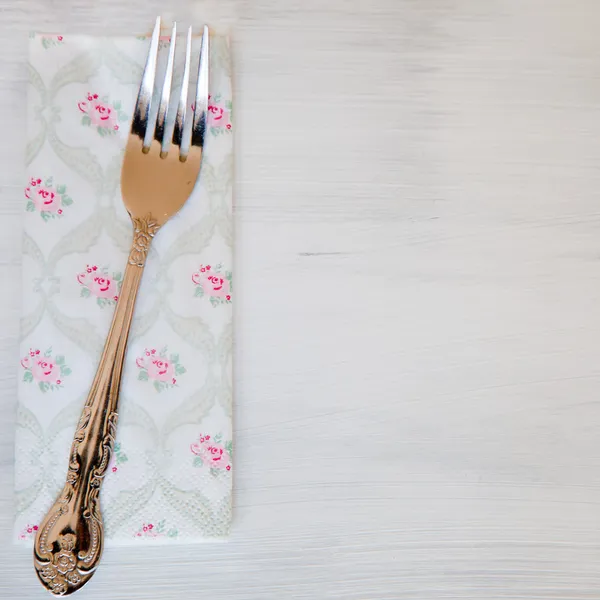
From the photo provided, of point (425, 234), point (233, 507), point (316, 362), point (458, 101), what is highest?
point (458, 101)

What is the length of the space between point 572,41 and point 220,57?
1.06 feet

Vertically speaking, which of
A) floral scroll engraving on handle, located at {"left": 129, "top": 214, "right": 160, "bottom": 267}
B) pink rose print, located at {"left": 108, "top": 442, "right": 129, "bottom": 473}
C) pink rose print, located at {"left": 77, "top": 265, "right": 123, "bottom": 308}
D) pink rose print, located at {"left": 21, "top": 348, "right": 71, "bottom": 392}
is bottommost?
pink rose print, located at {"left": 108, "top": 442, "right": 129, "bottom": 473}

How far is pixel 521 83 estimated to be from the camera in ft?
1.87

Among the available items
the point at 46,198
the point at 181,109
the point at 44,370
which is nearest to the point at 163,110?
the point at 181,109

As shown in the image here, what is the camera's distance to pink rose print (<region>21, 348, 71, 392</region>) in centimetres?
49

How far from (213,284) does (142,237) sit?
0.22 ft

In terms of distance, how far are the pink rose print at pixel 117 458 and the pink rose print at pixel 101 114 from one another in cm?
25

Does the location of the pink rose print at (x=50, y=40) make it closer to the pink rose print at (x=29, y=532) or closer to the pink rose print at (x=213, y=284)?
the pink rose print at (x=213, y=284)

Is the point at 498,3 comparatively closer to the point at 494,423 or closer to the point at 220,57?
the point at 220,57

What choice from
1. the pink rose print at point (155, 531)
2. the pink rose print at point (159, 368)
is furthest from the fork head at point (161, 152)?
the pink rose print at point (155, 531)

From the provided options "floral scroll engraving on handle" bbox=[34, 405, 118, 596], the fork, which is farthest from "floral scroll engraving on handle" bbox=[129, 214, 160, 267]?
"floral scroll engraving on handle" bbox=[34, 405, 118, 596]

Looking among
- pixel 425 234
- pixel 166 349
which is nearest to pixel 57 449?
pixel 166 349

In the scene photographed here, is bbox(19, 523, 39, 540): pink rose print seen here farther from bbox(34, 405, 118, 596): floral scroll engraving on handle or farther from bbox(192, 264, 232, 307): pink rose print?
bbox(192, 264, 232, 307): pink rose print

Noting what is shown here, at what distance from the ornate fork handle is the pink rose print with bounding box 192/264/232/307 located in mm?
54
